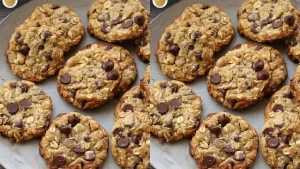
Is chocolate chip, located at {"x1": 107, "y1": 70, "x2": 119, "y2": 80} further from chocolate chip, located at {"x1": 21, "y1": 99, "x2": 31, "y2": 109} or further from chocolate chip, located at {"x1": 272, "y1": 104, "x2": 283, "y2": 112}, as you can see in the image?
chocolate chip, located at {"x1": 272, "y1": 104, "x2": 283, "y2": 112}

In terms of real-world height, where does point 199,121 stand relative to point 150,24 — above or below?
below

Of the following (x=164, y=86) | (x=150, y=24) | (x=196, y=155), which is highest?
(x=150, y=24)

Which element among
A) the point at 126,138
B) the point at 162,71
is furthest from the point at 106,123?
the point at 162,71

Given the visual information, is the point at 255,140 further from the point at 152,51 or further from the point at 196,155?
the point at 152,51

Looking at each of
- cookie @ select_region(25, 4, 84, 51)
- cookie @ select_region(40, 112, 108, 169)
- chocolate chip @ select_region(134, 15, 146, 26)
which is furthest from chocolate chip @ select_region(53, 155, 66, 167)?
chocolate chip @ select_region(134, 15, 146, 26)

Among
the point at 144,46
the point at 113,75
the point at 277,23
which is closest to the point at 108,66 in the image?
the point at 113,75

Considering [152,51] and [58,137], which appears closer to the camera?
[58,137]

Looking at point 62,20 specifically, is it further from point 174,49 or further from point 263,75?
point 263,75
